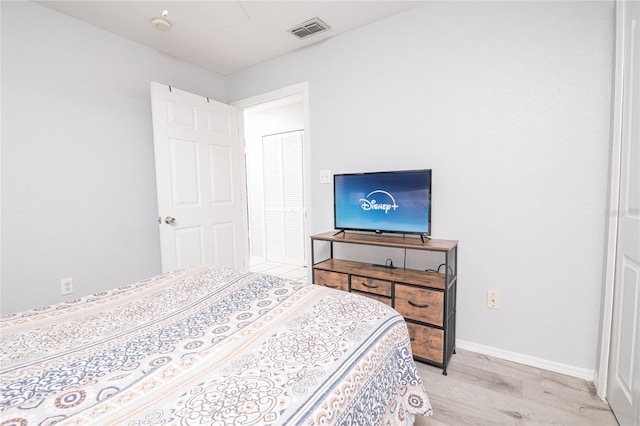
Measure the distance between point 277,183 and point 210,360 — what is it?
379 centimetres

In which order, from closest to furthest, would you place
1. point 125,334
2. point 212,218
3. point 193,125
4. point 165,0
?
1. point 125,334
2. point 165,0
3. point 193,125
4. point 212,218

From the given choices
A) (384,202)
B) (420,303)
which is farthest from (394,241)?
(420,303)

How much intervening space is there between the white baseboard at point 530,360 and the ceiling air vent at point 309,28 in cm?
269

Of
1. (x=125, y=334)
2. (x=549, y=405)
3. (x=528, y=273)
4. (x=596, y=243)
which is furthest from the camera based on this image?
(x=528, y=273)

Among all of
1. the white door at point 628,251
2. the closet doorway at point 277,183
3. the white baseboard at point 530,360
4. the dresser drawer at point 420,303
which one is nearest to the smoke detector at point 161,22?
the closet doorway at point 277,183

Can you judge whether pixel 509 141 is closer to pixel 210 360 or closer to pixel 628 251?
pixel 628 251

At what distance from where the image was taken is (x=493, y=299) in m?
2.02

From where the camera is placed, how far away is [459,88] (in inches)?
80.4

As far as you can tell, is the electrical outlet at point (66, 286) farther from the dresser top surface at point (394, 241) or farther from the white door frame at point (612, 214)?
the white door frame at point (612, 214)

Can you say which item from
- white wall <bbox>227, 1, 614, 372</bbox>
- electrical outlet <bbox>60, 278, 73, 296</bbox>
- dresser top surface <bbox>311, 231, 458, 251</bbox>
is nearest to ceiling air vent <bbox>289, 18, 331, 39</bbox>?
white wall <bbox>227, 1, 614, 372</bbox>

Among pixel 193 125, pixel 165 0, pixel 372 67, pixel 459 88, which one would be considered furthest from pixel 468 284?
pixel 165 0

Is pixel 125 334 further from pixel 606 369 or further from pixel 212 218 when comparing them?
pixel 606 369

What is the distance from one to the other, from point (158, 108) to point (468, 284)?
9.42 ft

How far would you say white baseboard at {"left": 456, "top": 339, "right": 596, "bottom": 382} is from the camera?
1759 mm
